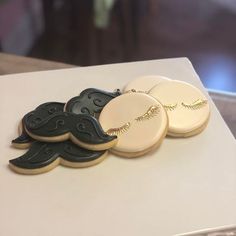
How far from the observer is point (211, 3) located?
6.39 feet

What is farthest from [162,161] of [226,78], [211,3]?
[211,3]

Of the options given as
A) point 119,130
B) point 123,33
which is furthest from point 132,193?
point 123,33

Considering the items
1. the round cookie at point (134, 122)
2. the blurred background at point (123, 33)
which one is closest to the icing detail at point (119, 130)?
the round cookie at point (134, 122)

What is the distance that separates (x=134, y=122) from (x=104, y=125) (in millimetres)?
37

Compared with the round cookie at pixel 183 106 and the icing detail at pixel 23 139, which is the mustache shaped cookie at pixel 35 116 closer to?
the icing detail at pixel 23 139

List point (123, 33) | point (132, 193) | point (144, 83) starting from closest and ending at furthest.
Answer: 1. point (132, 193)
2. point (144, 83)
3. point (123, 33)

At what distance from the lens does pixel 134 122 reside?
50 centimetres

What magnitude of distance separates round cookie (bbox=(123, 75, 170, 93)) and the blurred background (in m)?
0.85

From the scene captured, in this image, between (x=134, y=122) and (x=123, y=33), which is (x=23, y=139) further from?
(x=123, y=33)

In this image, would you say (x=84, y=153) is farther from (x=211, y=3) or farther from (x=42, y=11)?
(x=211, y=3)

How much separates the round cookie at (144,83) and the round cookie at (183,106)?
17 millimetres

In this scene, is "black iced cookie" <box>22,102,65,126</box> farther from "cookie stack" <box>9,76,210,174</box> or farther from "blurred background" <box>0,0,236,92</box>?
"blurred background" <box>0,0,236,92</box>

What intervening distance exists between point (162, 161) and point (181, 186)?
4 cm

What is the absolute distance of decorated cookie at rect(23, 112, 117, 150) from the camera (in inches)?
18.7
